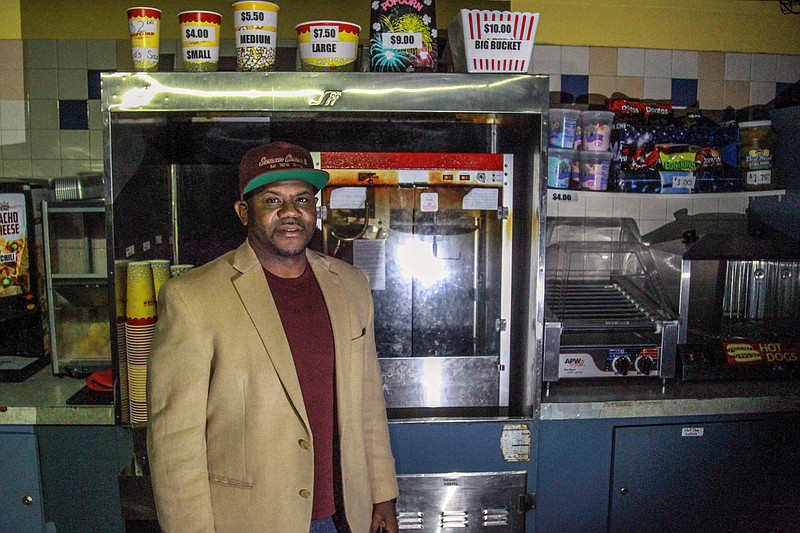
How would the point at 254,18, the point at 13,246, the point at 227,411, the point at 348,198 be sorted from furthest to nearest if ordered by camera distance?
1. the point at 13,246
2. the point at 348,198
3. the point at 254,18
4. the point at 227,411

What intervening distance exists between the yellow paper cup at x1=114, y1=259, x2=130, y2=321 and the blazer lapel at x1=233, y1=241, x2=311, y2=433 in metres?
0.74

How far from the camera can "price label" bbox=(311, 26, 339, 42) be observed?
7.18 ft

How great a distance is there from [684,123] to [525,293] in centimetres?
128

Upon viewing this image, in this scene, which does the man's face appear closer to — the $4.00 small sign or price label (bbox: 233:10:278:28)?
price label (bbox: 233:10:278:28)

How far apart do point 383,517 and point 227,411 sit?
0.61m

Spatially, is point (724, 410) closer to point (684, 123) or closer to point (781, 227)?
point (781, 227)

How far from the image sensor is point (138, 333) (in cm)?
226

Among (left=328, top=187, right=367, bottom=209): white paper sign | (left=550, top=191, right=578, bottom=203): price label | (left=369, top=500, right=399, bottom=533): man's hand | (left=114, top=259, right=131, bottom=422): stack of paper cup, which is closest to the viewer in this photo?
(left=369, top=500, right=399, bottom=533): man's hand

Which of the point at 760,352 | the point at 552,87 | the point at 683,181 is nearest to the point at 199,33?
the point at 552,87

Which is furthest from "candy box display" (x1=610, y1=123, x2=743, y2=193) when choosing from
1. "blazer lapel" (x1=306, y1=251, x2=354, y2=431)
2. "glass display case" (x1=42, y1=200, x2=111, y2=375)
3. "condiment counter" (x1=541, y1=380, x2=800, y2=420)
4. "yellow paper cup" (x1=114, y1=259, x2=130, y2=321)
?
"glass display case" (x1=42, y1=200, x2=111, y2=375)

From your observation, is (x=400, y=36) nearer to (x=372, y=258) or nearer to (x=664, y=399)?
(x=372, y=258)

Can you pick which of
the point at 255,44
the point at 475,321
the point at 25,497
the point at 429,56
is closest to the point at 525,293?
the point at 475,321

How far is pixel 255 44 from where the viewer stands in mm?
2197

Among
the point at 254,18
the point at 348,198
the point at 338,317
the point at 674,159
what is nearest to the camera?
the point at 338,317
